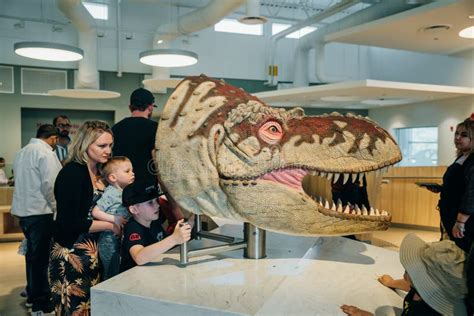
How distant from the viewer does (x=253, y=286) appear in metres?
1.55

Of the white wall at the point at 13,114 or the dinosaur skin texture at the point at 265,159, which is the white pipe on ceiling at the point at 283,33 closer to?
the white wall at the point at 13,114

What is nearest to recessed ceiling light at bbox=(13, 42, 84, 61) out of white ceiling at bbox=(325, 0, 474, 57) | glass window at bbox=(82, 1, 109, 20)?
glass window at bbox=(82, 1, 109, 20)

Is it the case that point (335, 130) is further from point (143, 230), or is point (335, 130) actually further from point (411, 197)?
point (411, 197)

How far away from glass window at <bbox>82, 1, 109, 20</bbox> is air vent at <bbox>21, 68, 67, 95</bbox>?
129 centimetres

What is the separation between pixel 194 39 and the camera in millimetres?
9250

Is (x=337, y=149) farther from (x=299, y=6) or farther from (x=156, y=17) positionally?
(x=299, y=6)

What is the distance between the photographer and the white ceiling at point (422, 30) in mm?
5859

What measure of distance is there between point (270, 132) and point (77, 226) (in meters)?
0.88

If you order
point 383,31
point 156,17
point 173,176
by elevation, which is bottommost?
point 173,176

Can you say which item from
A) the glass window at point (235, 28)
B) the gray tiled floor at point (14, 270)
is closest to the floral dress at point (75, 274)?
the gray tiled floor at point (14, 270)

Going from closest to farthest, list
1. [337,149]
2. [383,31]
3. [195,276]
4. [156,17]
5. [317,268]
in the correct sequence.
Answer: [337,149], [195,276], [317,268], [383,31], [156,17]

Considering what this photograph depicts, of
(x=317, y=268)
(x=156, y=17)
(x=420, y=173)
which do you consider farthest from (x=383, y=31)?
(x=317, y=268)

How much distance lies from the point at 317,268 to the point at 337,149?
1.90 ft

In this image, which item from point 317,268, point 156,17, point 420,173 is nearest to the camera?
point 317,268
